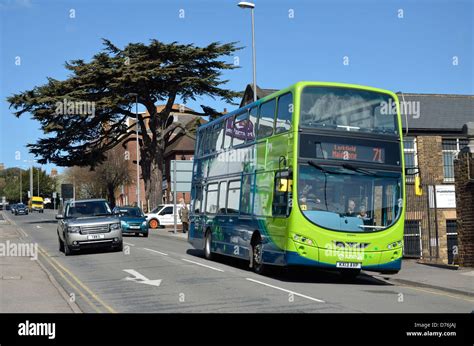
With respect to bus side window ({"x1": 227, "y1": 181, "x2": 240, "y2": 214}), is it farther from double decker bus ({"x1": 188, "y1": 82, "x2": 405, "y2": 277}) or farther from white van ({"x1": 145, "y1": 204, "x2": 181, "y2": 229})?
white van ({"x1": 145, "y1": 204, "x2": 181, "y2": 229})

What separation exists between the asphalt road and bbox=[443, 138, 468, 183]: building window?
1525 cm

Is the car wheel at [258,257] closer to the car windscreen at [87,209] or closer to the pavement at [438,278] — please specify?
the pavement at [438,278]

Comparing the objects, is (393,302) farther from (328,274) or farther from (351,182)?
(328,274)

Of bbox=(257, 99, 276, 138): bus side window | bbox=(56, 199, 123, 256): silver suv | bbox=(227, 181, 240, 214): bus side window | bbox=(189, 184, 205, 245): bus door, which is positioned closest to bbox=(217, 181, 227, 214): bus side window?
bbox=(227, 181, 240, 214): bus side window

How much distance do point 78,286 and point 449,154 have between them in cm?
2283

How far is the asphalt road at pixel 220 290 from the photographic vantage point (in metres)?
11.3

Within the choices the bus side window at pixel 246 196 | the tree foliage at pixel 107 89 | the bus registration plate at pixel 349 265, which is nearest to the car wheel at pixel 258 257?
the bus side window at pixel 246 196

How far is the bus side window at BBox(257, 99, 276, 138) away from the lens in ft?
53.5

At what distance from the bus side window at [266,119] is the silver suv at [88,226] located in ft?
24.6

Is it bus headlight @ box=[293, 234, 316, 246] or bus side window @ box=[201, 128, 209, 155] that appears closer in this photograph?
bus headlight @ box=[293, 234, 316, 246]

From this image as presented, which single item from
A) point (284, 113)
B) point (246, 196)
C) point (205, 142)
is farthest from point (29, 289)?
point (205, 142)

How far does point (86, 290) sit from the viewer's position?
542 inches
